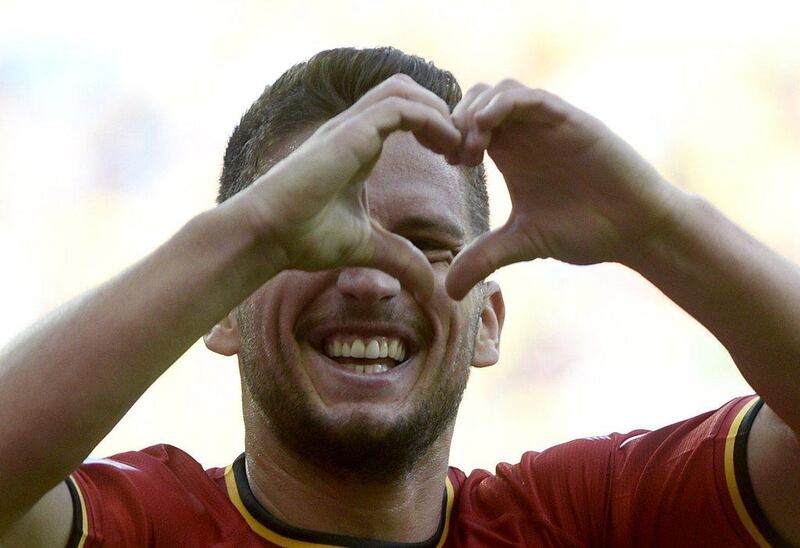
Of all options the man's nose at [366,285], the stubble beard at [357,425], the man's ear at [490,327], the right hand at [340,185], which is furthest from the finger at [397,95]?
the man's ear at [490,327]

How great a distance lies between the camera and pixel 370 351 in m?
1.30

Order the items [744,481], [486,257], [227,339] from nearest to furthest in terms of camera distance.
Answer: [486,257]
[744,481]
[227,339]

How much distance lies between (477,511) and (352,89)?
1.96 ft

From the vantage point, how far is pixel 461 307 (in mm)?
1343

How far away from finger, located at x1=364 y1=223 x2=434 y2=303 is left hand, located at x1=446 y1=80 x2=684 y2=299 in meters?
0.03

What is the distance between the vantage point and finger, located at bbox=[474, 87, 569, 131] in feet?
3.32

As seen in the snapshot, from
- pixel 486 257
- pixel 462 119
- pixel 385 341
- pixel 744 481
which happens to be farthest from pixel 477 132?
pixel 744 481

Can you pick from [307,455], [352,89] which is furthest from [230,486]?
[352,89]

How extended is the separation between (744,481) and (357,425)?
438 millimetres

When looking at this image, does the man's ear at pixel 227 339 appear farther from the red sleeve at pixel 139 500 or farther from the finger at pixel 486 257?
the finger at pixel 486 257

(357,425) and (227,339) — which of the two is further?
(227,339)

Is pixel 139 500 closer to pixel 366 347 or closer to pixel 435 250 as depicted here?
pixel 366 347

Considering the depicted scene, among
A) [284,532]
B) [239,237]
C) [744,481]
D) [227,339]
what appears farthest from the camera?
[227,339]

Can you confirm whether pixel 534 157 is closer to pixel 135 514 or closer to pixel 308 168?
pixel 308 168
